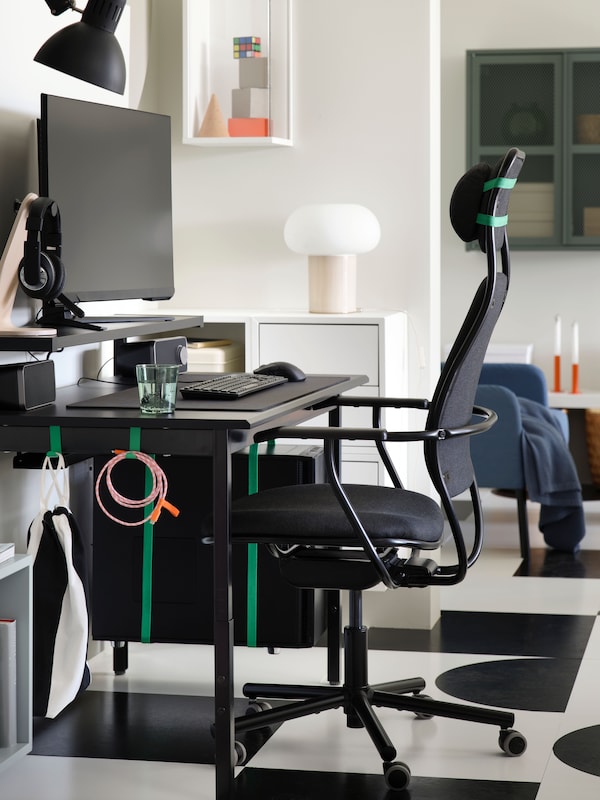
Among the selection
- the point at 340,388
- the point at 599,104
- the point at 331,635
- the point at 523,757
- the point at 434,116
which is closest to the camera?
the point at 523,757

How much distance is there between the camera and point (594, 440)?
637 centimetres

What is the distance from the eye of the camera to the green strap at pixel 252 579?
3287 mm

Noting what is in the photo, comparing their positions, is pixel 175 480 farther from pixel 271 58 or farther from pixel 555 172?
pixel 555 172

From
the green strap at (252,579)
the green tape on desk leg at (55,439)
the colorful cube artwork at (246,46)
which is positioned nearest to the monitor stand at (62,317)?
the green tape on desk leg at (55,439)

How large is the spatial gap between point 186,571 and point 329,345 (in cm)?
85

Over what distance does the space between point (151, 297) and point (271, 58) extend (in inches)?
46.5

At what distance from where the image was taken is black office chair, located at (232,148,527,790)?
8.36 ft

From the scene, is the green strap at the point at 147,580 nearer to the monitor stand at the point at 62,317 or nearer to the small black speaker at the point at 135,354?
the small black speaker at the point at 135,354

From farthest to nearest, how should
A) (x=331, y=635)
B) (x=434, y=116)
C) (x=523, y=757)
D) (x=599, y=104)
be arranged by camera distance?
(x=599, y=104) → (x=434, y=116) → (x=331, y=635) → (x=523, y=757)

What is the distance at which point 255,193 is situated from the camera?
4.21 metres

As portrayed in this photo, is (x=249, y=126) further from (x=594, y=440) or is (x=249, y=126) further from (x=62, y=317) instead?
(x=594, y=440)

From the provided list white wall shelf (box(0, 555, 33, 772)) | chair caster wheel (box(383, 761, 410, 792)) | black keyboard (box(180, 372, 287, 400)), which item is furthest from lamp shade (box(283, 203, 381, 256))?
chair caster wheel (box(383, 761, 410, 792))

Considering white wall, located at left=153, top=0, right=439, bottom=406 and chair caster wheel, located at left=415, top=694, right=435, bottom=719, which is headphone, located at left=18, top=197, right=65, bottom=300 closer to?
chair caster wheel, located at left=415, top=694, right=435, bottom=719

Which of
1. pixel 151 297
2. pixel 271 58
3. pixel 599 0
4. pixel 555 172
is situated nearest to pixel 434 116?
pixel 271 58
